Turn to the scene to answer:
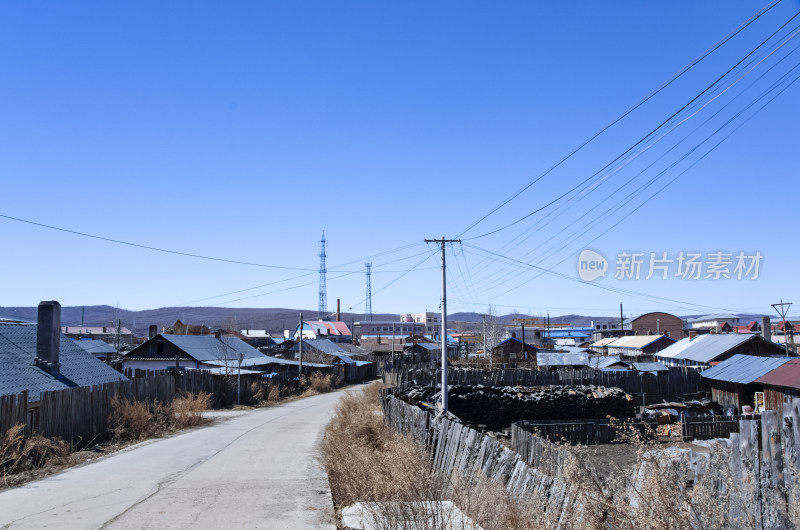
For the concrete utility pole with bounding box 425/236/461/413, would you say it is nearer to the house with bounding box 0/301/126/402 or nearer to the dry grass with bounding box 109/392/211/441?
the dry grass with bounding box 109/392/211/441

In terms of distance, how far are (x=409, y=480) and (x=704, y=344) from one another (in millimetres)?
40146

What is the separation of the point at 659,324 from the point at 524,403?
9071 cm

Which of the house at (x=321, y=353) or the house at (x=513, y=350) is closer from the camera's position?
the house at (x=321, y=353)

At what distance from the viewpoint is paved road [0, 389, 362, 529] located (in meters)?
8.52

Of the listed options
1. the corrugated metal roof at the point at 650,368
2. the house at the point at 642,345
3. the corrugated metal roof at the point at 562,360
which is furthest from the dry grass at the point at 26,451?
the house at the point at 642,345

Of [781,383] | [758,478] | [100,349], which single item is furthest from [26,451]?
[100,349]

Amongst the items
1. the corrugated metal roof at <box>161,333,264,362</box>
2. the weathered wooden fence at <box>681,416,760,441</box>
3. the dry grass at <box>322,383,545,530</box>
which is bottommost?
the weathered wooden fence at <box>681,416,760,441</box>

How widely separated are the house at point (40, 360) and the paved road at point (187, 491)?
3.11 metres

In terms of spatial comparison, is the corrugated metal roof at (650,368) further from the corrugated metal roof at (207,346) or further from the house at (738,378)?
the corrugated metal roof at (207,346)

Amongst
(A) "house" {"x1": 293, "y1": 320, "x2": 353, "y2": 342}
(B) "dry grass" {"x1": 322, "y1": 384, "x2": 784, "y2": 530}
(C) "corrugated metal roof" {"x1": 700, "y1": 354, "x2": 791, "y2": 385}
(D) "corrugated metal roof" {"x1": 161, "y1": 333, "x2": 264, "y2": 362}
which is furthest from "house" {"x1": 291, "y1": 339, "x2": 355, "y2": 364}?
(B) "dry grass" {"x1": 322, "y1": 384, "x2": 784, "y2": 530}

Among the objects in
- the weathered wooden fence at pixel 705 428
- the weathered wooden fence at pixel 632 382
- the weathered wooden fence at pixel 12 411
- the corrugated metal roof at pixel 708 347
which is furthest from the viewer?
the corrugated metal roof at pixel 708 347

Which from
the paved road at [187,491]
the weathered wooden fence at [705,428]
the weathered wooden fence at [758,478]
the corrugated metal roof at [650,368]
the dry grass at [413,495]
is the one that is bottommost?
the weathered wooden fence at [705,428]

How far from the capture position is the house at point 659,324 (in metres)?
107

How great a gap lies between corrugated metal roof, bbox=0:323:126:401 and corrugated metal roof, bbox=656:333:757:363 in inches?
1326
